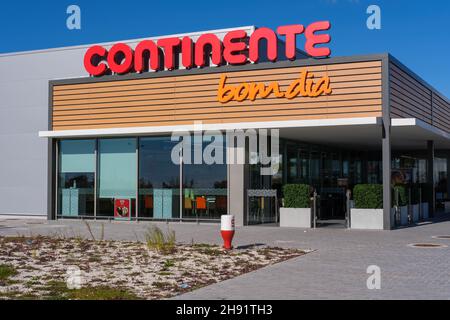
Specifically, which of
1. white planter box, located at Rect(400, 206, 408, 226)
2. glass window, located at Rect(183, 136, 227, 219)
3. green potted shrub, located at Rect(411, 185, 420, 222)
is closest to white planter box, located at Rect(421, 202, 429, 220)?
green potted shrub, located at Rect(411, 185, 420, 222)

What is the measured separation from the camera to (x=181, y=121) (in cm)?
2244

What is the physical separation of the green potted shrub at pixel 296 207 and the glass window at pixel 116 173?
629cm

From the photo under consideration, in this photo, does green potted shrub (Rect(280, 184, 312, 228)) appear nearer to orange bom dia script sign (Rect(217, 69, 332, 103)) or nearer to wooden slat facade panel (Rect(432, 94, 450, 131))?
orange bom dia script sign (Rect(217, 69, 332, 103))

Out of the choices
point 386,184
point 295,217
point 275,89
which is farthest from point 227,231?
point 275,89

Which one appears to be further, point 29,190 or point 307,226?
point 29,190

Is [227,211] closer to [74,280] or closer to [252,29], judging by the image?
[252,29]

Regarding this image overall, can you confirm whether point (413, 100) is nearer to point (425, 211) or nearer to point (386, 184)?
point (386, 184)

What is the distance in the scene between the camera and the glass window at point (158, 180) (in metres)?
23.1

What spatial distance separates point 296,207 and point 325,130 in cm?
294

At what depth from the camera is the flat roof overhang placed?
1964 cm

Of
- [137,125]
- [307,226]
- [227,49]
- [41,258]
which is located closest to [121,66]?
[137,125]

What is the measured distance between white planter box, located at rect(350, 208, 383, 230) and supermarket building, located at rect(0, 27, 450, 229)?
8.6 inches

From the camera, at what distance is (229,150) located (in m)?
22.0
